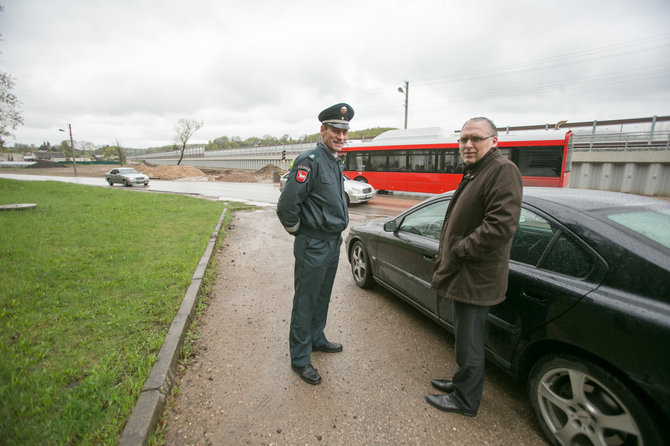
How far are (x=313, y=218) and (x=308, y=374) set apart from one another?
1.25m

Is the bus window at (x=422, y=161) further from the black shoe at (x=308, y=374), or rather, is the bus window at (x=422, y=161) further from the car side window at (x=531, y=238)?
the black shoe at (x=308, y=374)

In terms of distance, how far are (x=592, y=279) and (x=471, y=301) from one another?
2.10 feet

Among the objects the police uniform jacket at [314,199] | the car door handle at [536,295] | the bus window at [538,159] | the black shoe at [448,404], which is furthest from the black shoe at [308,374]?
the bus window at [538,159]

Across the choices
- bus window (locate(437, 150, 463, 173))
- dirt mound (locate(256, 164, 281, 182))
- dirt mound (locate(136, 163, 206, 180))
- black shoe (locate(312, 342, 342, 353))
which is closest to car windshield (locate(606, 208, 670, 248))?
black shoe (locate(312, 342, 342, 353))

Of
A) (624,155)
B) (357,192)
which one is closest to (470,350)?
(357,192)

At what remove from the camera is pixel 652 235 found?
5.45ft

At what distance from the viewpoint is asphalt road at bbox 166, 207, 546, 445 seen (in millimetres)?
1931

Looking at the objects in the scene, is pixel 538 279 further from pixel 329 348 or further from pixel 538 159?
pixel 538 159

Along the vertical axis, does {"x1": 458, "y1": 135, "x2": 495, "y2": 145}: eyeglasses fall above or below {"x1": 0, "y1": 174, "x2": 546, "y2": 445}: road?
above

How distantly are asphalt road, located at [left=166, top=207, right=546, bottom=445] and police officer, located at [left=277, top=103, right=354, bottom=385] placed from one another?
0.28 m

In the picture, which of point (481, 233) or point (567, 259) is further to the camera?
point (567, 259)

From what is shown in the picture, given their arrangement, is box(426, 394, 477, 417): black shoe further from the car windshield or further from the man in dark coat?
the car windshield

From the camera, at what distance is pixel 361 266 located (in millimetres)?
4164

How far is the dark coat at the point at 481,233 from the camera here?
1.65 m
